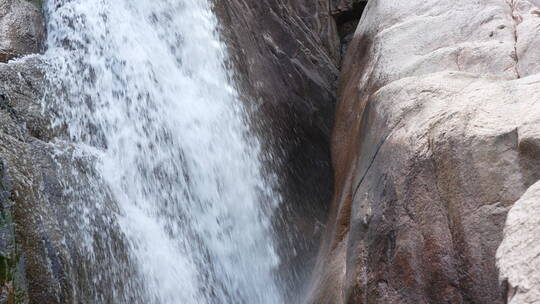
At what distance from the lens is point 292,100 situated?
7.81 metres

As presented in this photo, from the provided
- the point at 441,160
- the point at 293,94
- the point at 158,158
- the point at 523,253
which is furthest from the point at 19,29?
the point at 523,253

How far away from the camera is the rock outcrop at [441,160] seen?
378 centimetres

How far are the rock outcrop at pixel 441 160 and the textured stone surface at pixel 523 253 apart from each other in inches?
43.5

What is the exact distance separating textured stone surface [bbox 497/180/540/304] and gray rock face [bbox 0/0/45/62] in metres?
5.87

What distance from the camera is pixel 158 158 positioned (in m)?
6.64

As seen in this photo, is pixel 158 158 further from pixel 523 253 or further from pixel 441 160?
pixel 523 253

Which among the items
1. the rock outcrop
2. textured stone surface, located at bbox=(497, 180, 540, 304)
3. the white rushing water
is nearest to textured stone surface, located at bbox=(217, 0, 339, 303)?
the white rushing water

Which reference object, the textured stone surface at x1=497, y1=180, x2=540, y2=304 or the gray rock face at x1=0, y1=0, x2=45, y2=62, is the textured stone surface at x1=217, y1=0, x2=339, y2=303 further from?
the textured stone surface at x1=497, y1=180, x2=540, y2=304

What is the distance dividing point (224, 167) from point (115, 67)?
169 cm

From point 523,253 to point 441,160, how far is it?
2.00 metres

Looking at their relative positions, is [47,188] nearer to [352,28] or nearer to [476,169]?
[476,169]

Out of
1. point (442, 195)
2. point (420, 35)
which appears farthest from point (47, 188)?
point (420, 35)

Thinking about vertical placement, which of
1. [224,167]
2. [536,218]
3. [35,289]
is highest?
[224,167]

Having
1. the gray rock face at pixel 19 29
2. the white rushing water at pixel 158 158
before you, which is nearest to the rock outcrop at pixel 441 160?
the white rushing water at pixel 158 158
